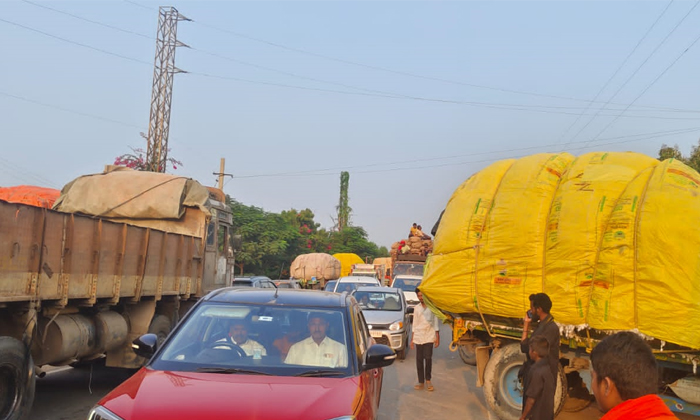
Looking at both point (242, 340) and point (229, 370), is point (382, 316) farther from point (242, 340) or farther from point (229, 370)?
point (229, 370)

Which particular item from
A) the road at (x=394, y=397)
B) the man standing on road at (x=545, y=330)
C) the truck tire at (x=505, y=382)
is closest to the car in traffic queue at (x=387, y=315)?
the road at (x=394, y=397)

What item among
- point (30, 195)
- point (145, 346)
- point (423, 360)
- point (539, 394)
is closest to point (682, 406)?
point (539, 394)

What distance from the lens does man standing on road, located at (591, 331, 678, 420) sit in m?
2.36

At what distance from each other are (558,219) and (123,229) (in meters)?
5.92

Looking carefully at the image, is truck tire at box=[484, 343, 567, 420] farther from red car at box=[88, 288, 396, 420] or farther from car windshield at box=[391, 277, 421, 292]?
Result: car windshield at box=[391, 277, 421, 292]

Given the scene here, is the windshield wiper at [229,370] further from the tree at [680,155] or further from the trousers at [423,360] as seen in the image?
the tree at [680,155]

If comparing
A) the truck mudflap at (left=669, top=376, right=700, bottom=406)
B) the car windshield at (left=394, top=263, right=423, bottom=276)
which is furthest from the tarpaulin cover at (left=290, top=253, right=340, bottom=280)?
the truck mudflap at (left=669, top=376, right=700, bottom=406)

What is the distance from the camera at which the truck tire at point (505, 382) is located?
8398mm

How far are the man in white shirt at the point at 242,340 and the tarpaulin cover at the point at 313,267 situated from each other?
33019mm

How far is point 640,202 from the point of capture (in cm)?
763

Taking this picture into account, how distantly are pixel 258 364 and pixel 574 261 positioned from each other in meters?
4.69

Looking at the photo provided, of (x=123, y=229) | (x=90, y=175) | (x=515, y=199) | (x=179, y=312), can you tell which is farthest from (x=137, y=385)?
(x=90, y=175)

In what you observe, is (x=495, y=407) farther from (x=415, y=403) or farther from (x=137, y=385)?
(x=137, y=385)

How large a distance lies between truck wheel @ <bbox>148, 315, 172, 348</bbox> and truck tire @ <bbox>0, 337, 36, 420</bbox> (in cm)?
360
